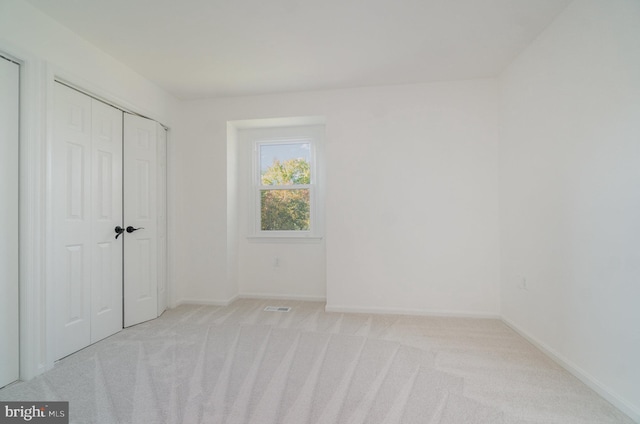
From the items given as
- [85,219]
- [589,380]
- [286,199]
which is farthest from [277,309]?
[589,380]

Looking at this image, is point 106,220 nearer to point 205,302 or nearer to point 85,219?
point 85,219

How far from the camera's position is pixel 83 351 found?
2600 mm

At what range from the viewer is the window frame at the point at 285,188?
421cm

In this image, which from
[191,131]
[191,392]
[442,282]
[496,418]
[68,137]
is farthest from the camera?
[191,131]

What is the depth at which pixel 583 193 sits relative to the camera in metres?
2.12

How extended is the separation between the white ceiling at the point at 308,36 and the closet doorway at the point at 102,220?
2.23ft

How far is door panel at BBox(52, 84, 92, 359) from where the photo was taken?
2.44m

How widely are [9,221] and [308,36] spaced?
263 cm

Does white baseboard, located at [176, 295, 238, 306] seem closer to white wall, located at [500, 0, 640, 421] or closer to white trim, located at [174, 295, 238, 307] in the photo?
white trim, located at [174, 295, 238, 307]

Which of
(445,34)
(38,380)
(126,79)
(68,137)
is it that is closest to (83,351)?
(38,380)

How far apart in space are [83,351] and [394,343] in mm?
2685

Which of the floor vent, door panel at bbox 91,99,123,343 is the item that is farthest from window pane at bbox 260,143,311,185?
door panel at bbox 91,99,123,343

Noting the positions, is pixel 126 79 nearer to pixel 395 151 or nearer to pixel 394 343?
pixel 395 151

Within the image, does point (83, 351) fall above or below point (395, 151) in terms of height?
below
